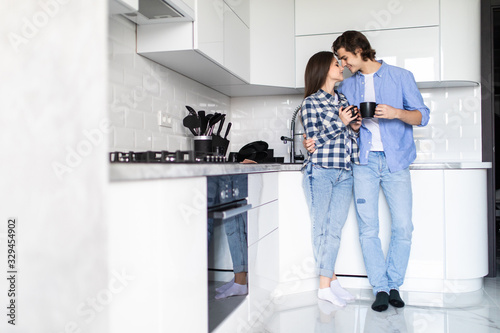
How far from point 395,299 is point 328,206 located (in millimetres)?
628

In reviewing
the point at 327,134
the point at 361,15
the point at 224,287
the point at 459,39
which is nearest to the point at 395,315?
the point at 327,134

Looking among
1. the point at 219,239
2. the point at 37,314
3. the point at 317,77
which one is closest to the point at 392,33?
the point at 317,77

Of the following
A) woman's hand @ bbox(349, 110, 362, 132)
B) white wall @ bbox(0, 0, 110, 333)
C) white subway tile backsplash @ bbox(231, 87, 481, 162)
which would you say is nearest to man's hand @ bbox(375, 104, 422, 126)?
woman's hand @ bbox(349, 110, 362, 132)

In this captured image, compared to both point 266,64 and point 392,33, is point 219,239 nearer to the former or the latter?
point 266,64

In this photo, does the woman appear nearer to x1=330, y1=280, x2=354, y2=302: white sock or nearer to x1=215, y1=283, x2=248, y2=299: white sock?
x1=330, y1=280, x2=354, y2=302: white sock

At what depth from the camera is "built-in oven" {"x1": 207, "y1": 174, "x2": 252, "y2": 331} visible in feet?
5.03

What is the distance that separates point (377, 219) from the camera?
258cm

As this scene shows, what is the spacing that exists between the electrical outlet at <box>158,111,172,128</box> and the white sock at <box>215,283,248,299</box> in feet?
3.30

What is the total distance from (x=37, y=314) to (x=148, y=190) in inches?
16.9

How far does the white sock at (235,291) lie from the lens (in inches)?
64.9

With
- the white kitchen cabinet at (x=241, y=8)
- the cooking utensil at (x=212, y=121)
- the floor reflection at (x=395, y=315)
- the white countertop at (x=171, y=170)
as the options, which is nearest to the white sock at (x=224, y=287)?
the white countertop at (x=171, y=170)

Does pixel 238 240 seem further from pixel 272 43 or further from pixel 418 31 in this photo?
pixel 418 31

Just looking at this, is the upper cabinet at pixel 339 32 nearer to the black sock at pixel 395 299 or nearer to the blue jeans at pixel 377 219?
the blue jeans at pixel 377 219

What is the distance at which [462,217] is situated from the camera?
2.72 m
